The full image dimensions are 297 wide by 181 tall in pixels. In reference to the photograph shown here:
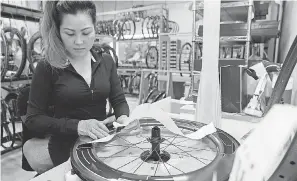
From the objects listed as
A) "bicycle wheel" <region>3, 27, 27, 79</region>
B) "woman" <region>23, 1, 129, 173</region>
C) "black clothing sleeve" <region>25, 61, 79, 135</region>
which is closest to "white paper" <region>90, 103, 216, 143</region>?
"woman" <region>23, 1, 129, 173</region>

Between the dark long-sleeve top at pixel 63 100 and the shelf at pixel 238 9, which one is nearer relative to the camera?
the dark long-sleeve top at pixel 63 100

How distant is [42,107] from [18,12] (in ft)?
7.25

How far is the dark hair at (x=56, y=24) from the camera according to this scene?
3.60 feet

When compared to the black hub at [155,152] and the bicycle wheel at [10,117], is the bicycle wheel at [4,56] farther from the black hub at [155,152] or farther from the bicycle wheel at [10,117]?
the black hub at [155,152]

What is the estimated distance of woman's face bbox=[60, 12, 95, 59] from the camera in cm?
107

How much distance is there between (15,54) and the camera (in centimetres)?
375

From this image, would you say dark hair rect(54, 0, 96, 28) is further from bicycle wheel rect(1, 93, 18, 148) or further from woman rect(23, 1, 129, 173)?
bicycle wheel rect(1, 93, 18, 148)

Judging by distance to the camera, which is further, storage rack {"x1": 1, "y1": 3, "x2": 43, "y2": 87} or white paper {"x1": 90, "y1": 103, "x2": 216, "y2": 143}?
storage rack {"x1": 1, "y1": 3, "x2": 43, "y2": 87}

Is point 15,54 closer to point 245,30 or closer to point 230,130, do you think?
point 245,30

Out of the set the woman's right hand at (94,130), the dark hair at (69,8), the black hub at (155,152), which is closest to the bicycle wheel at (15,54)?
the dark hair at (69,8)

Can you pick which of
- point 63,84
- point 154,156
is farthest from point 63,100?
point 154,156

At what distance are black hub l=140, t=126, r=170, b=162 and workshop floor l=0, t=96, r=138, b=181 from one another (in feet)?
6.33

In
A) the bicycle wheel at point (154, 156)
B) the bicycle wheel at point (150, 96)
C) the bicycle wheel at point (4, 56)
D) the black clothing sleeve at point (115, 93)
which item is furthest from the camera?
the bicycle wheel at point (150, 96)

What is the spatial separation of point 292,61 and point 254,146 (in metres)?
0.23
